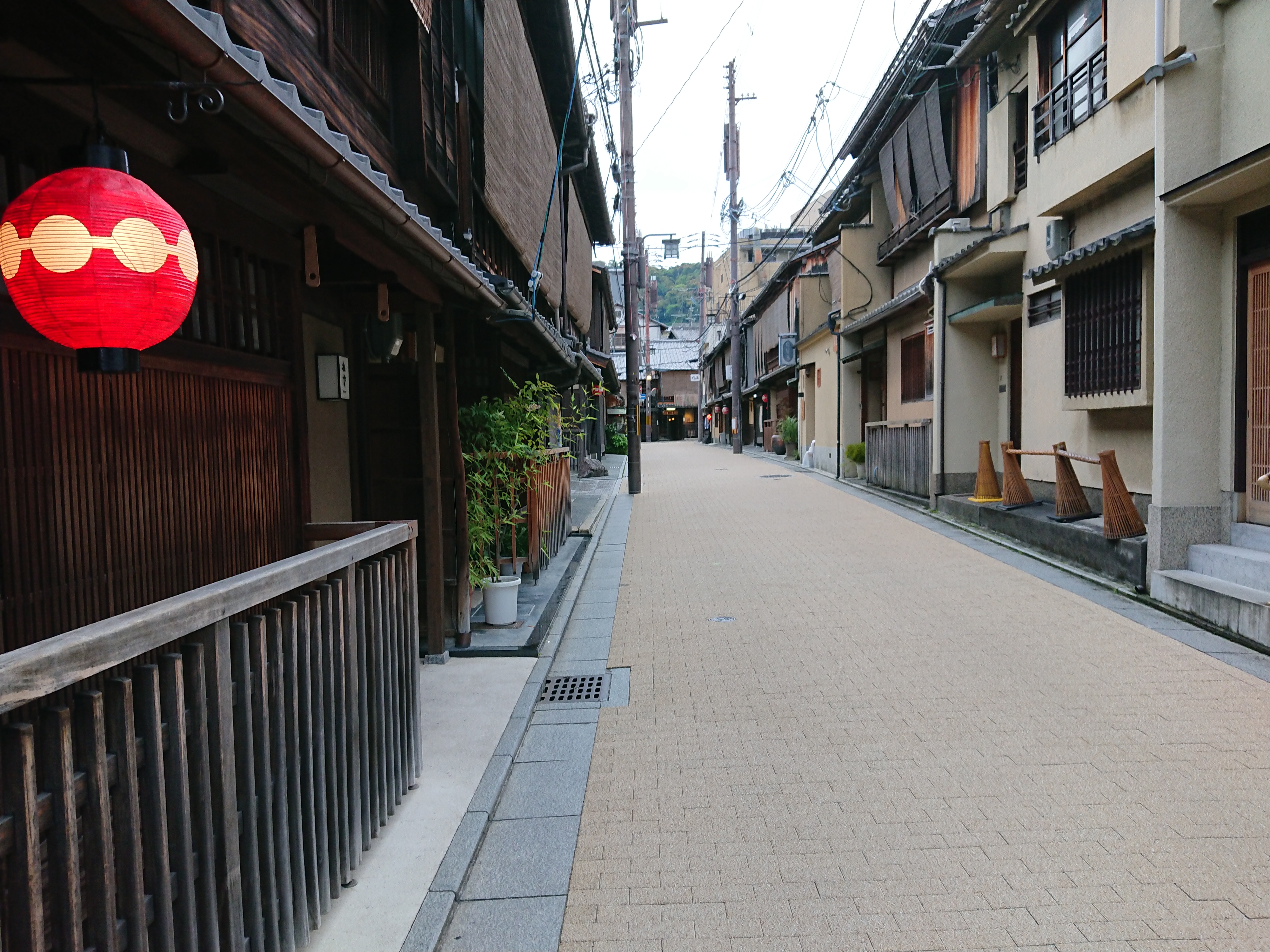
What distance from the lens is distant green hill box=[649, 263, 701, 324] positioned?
88.4 m

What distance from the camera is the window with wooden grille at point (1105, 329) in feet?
28.0

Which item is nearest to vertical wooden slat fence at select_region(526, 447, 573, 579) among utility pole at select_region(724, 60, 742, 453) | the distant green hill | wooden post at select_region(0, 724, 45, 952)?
wooden post at select_region(0, 724, 45, 952)

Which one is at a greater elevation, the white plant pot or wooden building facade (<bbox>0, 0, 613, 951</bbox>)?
wooden building facade (<bbox>0, 0, 613, 951</bbox>)

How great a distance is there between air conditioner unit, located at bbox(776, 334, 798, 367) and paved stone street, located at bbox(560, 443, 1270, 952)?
21.4 meters

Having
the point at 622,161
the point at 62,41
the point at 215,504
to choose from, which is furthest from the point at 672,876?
the point at 622,161

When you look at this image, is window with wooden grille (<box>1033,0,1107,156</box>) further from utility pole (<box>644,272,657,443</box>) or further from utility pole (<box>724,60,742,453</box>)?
utility pole (<box>644,272,657,443</box>)

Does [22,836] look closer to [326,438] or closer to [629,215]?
[326,438]

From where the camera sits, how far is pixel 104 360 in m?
2.50

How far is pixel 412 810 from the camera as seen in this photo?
381cm

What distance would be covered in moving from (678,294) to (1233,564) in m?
86.2

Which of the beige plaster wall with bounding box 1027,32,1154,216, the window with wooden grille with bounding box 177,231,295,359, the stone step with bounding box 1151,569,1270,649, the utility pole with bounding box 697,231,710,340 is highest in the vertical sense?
the utility pole with bounding box 697,231,710,340

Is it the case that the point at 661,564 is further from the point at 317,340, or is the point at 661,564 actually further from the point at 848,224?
the point at 848,224

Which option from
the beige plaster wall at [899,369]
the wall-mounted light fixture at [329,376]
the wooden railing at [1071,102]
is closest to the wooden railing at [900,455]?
the beige plaster wall at [899,369]

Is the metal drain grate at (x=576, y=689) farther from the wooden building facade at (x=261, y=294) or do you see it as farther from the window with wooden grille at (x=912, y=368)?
the window with wooden grille at (x=912, y=368)
